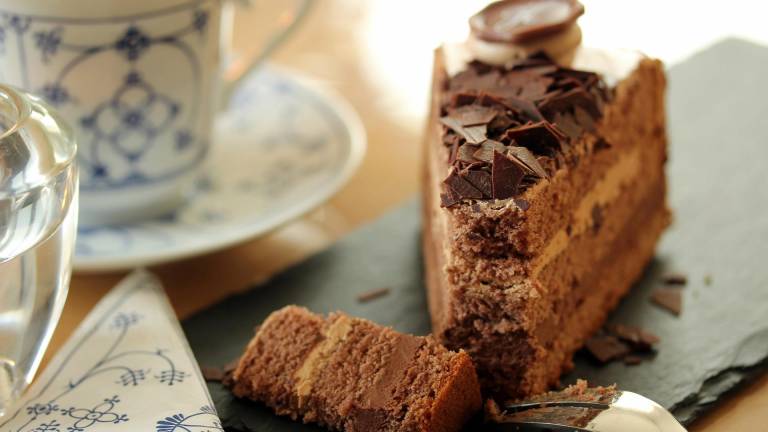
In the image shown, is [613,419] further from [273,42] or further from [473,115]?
[273,42]

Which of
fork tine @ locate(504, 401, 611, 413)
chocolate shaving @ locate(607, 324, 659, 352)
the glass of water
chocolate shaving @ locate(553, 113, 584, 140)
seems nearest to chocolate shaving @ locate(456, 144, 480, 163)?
chocolate shaving @ locate(553, 113, 584, 140)

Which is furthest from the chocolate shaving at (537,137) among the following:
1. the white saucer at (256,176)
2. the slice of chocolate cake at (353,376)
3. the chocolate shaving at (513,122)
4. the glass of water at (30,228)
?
the glass of water at (30,228)

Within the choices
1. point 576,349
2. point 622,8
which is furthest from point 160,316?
point 622,8

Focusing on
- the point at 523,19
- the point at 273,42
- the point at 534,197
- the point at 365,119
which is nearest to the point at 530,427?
the point at 534,197

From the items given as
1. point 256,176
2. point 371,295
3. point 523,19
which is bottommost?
point 371,295

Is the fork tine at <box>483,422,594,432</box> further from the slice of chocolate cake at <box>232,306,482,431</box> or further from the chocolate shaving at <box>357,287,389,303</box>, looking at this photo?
the chocolate shaving at <box>357,287,389,303</box>

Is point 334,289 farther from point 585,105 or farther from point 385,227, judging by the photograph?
point 585,105
